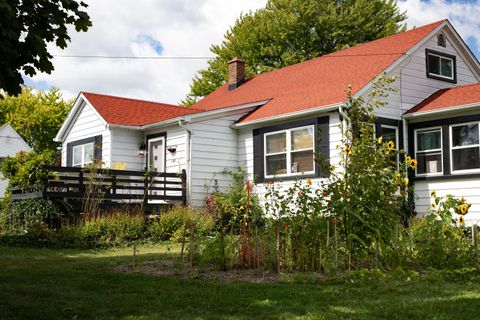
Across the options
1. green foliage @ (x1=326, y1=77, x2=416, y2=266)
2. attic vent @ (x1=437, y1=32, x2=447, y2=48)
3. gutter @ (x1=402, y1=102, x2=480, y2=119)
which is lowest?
green foliage @ (x1=326, y1=77, x2=416, y2=266)

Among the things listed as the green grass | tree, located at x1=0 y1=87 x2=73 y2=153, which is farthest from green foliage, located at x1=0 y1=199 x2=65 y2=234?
tree, located at x1=0 y1=87 x2=73 y2=153

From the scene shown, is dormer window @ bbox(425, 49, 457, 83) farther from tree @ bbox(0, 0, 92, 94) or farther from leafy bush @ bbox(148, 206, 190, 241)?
tree @ bbox(0, 0, 92, 94)

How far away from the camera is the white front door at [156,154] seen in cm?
1916

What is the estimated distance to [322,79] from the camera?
19.3 metres

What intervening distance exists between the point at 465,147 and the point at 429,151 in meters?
1.10

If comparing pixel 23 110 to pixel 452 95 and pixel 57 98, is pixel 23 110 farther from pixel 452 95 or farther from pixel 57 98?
pixel 452 95

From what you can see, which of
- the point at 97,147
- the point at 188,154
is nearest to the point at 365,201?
the point at 188,154

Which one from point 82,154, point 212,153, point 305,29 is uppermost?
point 305,29

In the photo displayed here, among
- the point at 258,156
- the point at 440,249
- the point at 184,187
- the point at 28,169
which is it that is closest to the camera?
the point at 440,249

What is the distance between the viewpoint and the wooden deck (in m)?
15.1

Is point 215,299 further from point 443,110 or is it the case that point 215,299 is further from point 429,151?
point 429,151

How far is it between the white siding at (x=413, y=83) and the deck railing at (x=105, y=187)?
6.19m

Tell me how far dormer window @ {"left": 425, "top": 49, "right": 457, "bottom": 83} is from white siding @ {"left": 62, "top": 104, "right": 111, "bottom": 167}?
401 inches

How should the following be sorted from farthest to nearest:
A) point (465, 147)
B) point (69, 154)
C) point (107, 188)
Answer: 1. point (69, 154)
2. point (107, 188)
3. point (465, 147)
